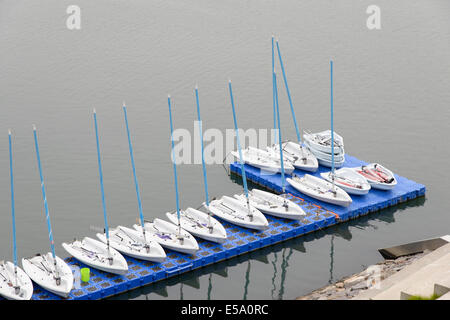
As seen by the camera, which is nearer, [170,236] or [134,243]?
[134,243]

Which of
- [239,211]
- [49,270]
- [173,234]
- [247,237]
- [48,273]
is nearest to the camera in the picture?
[48,273]

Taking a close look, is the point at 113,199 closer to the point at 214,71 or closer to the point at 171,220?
the point at 171,220

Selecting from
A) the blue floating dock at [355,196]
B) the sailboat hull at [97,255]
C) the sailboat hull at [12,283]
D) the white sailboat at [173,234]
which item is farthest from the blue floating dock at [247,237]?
the sailboat hull at [12,283]

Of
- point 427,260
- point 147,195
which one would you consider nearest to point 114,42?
point 147,195

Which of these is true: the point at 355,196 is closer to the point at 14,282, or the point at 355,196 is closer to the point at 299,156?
the point at 299,156

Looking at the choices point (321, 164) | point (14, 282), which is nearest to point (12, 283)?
point (14, 282)

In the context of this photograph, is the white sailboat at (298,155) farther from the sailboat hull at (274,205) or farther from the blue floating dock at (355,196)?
the sailboat hull at (274,205)
